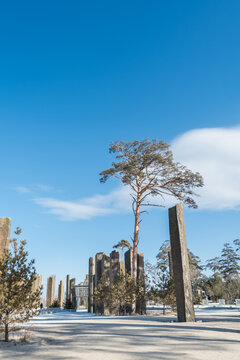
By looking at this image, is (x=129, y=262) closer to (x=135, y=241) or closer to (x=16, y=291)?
(x=135, y=241)

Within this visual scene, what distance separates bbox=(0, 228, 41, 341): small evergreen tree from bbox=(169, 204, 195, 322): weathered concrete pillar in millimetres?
4898

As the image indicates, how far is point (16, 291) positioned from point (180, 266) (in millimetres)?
5438

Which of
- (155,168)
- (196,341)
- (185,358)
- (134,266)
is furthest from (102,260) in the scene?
(185,358)

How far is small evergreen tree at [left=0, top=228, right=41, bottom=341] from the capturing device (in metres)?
6.31

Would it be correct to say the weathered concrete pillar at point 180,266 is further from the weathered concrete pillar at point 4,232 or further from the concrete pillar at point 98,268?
the concrete pillar at point 98,268

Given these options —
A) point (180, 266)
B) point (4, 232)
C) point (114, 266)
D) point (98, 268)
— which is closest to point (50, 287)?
point (98, 268)

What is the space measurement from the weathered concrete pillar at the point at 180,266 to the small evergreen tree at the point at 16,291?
193 inches

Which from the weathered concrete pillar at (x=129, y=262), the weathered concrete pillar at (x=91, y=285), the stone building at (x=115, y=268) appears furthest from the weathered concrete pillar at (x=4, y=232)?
the weathered concrete pillar at (x=91, y=285)

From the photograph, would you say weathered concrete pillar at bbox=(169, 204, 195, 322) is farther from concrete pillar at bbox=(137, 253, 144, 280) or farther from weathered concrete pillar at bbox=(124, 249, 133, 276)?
concrete pillar at bbox=(137, 253, 144, 280)

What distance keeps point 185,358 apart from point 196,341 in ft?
4.58

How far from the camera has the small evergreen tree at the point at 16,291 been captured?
20.7 ft

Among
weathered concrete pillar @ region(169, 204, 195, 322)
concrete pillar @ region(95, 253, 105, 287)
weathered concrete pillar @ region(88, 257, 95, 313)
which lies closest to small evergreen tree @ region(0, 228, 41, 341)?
weathered concrete pillar @ region(169, 204, 195, 322)

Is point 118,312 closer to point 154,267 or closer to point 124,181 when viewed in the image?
point 124,181

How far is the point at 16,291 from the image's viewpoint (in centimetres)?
652
